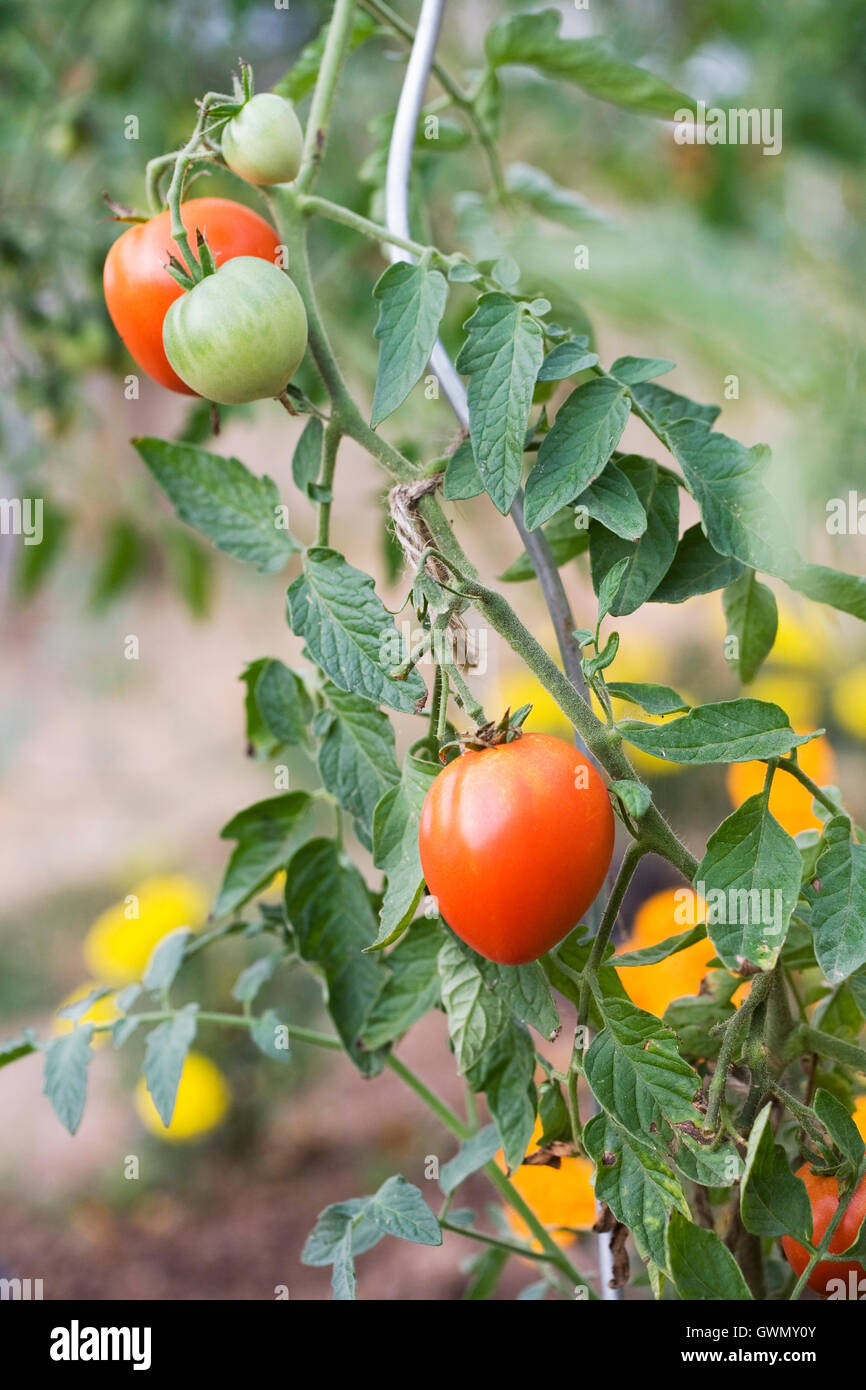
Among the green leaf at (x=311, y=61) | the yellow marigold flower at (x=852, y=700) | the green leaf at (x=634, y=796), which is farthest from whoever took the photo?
the yellow marigold flower at (x=852, y=700)

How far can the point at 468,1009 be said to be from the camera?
15.3 inches

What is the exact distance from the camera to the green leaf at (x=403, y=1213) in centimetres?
41

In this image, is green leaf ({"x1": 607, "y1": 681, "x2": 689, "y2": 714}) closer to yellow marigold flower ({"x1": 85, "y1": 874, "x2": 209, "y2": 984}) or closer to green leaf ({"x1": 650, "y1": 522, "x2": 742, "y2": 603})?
green leaf ({"x1": 650, "y1": 522, "x2": 742, "y2": 603})

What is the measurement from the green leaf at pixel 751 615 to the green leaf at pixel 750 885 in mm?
111

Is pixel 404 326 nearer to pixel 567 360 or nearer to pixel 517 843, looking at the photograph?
pixel 567 360

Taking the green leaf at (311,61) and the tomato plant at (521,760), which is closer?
the tomato plant at (521,760)

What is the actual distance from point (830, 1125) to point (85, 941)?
1.76 meters

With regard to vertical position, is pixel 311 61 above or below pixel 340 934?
above

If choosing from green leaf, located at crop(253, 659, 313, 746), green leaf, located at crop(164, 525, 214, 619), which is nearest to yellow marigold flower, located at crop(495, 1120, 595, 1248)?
green leaf, located at crop(253, 659, 313, 746)

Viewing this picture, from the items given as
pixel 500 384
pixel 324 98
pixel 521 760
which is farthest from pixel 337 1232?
pixel 324 98

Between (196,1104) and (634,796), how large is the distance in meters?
1.12

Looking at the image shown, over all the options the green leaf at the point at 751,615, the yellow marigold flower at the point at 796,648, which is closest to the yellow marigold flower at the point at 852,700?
the yellow marigold flower at the point at 796,648

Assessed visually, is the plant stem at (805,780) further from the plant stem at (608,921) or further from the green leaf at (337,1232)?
the green leaf at (337,1232)
